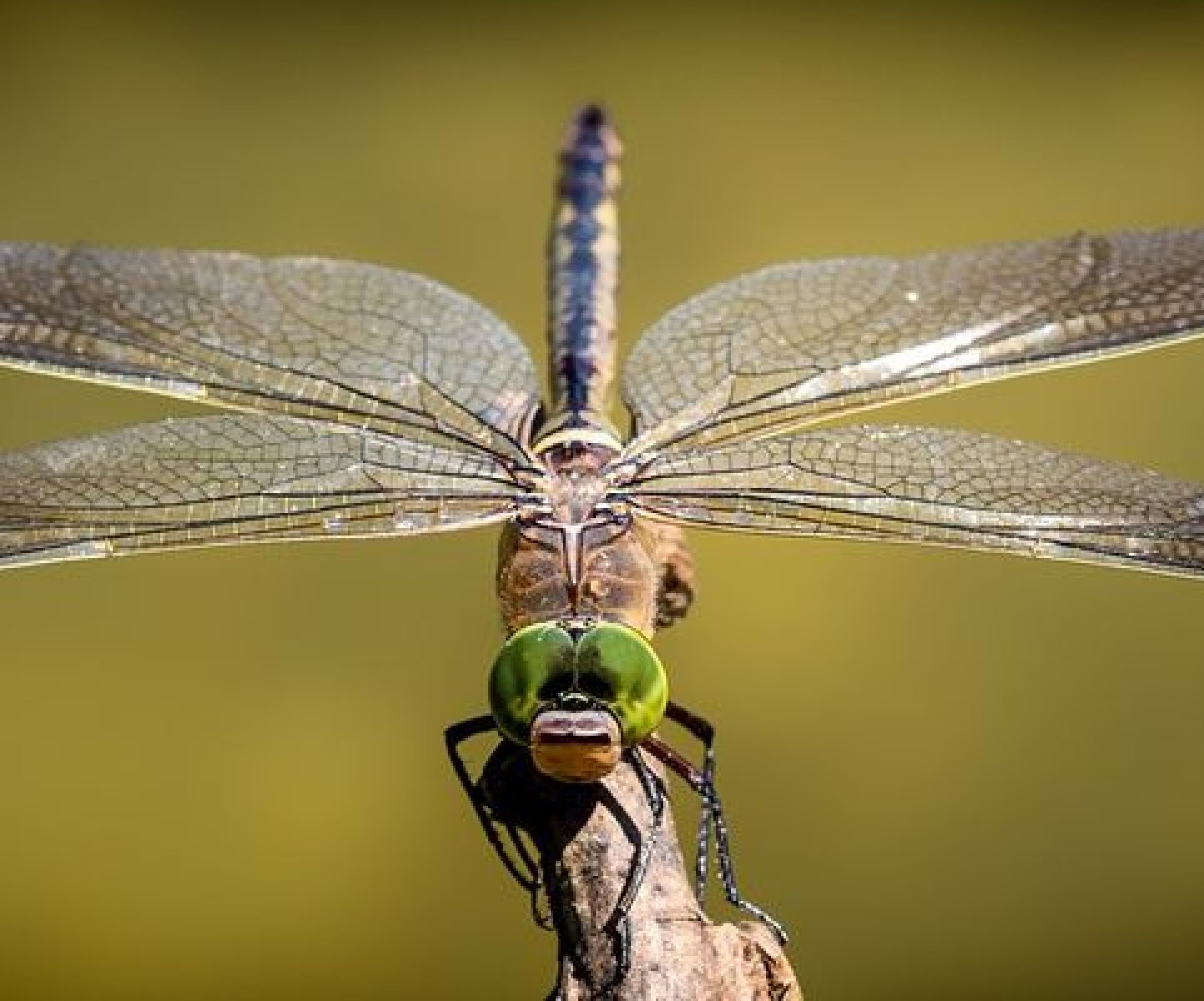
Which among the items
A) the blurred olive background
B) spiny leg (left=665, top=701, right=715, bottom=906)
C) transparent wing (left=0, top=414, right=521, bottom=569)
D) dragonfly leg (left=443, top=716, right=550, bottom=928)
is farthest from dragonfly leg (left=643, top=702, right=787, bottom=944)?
the blurred olive background

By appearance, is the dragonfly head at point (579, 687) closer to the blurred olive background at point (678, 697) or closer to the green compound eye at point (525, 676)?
the green compound eye at point (525, 676)

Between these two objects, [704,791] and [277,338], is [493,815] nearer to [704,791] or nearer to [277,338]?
[704,791]

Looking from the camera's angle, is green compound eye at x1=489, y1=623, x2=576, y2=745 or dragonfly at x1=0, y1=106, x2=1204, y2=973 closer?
green compound eye at x1=489, y1=623, x2=576, y2=745

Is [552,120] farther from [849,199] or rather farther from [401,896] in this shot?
[401,896]

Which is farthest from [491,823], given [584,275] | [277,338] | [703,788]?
[584,275]

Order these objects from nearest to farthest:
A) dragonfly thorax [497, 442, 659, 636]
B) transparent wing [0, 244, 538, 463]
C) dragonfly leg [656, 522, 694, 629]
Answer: dragonfly thorax [497, 442, 659, 636] < dragonfly leg [656, 522, 694, 629] < transparent wing [0, 244, 538, 463]

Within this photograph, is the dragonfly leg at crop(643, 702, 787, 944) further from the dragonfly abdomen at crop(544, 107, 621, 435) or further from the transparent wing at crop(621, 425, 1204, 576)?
the dragonfly abdomen at crop(544, 107, 621, 435)
